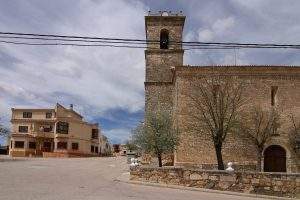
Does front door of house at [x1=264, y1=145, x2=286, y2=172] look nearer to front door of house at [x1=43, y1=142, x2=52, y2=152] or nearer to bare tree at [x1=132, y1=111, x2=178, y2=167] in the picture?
bare tree at [x1=132, y1=111, x2=178, y2=167]

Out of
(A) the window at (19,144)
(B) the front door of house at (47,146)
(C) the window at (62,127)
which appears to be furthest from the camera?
(B) the front door of house at (47,146)

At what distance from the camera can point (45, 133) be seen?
69.6 m

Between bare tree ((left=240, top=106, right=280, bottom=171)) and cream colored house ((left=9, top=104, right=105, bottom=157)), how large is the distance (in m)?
37.4

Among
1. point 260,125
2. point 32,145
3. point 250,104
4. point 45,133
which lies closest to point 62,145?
point 45,133

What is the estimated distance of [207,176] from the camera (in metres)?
20.8

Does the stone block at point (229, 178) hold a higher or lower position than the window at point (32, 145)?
lower

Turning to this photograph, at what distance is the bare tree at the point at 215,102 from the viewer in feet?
105

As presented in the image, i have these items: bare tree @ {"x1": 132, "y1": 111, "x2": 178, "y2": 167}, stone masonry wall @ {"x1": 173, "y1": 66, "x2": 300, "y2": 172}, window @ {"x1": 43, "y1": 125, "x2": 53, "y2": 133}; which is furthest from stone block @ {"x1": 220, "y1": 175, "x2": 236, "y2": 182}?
window @ {"x1": 43, "y1": 125, "x2": 53, "y2": 133}

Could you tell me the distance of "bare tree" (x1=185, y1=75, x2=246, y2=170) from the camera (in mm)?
31922

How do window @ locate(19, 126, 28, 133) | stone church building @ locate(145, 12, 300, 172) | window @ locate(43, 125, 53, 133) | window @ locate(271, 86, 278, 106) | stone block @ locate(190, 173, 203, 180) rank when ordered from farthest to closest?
1. window @ locate(19, 126, 28, 133)
2. window @ locate(43, 125, 53, 133)
3. window @ locate(271, 86, 278, 106)
4. stone church building @ locate(145, 12, 300, 172)
5. stone block @ locate(190, 173, 203, 180)

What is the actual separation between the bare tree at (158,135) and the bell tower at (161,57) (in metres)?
5.16

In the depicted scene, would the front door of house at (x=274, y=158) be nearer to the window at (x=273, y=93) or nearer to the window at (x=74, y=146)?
the window at (x=273, y=93)

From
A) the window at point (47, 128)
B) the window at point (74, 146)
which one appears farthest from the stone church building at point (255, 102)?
the window at point (47, 128)

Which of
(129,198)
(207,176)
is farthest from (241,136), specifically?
(129,198)
